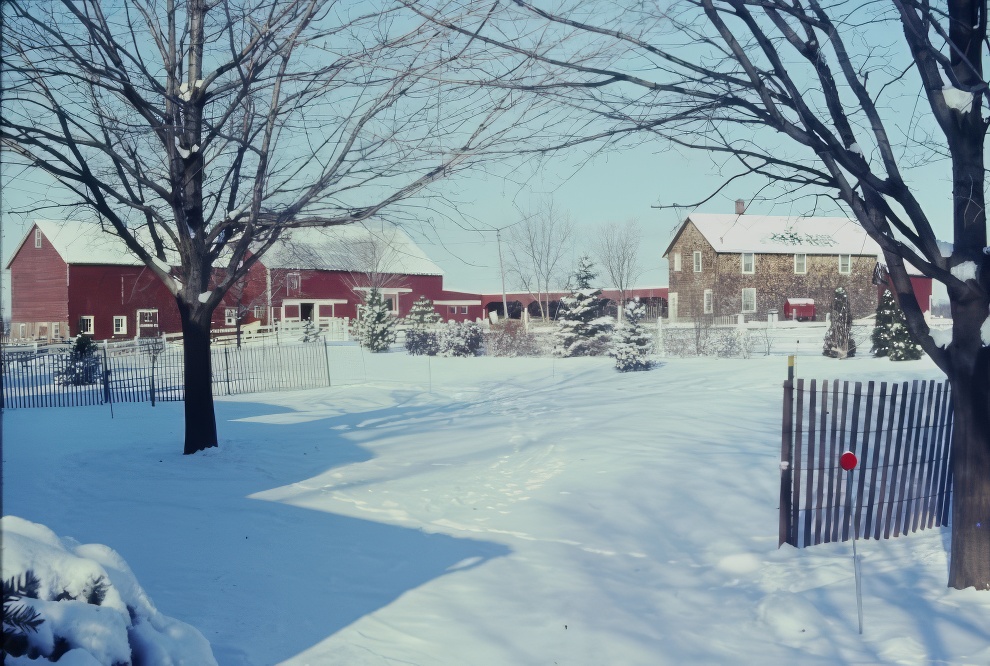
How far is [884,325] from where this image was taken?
24.9 metres

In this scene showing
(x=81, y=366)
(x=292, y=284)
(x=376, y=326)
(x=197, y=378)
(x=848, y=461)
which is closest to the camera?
(x=848, y=461)

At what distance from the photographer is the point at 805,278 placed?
47500 millimetres

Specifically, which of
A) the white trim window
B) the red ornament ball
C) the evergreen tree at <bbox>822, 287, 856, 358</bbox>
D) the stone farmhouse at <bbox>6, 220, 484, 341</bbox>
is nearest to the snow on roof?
the stone farmhouse at <bbox>6, 220, 484, 341</bbox>

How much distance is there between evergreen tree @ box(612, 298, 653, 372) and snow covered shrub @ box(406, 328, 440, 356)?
1272cm

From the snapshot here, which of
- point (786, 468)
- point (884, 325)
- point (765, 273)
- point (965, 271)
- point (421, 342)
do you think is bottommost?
point (786, 468)

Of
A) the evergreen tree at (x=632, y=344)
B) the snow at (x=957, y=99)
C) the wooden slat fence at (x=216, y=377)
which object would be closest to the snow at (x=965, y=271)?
the snow at (x=957, y=99)

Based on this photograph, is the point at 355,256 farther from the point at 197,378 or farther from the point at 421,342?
the point at 197,378

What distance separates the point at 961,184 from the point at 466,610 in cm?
462

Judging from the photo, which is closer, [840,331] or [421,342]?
A: [840,331]

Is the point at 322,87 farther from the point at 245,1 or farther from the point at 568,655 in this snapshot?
the point at 568,655

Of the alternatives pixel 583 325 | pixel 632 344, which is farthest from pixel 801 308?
pixel 632 344

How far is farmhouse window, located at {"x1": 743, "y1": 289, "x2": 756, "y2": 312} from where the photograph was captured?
47.6m

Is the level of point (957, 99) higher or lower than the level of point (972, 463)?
higher

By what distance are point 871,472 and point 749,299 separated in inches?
1670
